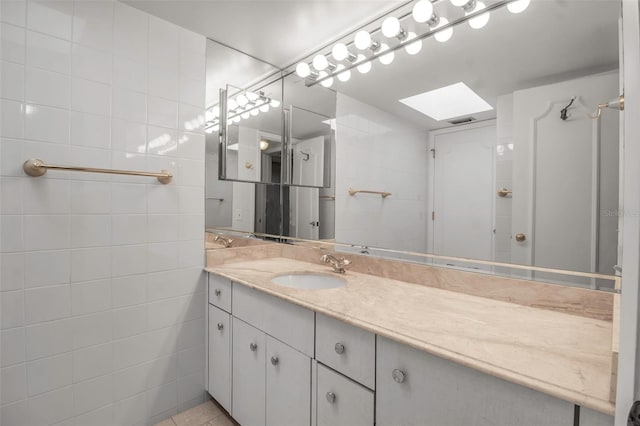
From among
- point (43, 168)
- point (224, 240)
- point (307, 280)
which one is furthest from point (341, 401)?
point (43, 168)

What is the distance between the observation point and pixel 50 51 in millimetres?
1260

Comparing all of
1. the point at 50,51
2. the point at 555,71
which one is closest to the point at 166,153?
the point at 50,51

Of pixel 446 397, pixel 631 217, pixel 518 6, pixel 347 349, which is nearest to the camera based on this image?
pixel 631 217

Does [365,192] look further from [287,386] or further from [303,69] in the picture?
[287,386]

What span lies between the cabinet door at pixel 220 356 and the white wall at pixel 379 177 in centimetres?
79

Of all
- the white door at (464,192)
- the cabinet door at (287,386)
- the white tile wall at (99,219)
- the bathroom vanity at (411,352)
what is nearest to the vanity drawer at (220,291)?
the bathroom vanity at (411,352)

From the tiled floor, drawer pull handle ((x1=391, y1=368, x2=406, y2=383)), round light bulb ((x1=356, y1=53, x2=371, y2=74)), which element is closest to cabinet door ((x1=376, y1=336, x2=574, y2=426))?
drawer pull handle ((x1=391, y1=368, x2=406, y2=383))

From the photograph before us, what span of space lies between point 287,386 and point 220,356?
1.96 ft

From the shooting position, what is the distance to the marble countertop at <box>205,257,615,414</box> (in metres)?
0.61

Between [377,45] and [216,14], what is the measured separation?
2.79ft

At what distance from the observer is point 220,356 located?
158 centimetres

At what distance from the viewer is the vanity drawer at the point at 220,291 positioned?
5.02 feet

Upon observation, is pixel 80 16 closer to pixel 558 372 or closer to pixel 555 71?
pixel 555 71

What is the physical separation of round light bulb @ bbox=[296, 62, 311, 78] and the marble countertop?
129 cm
